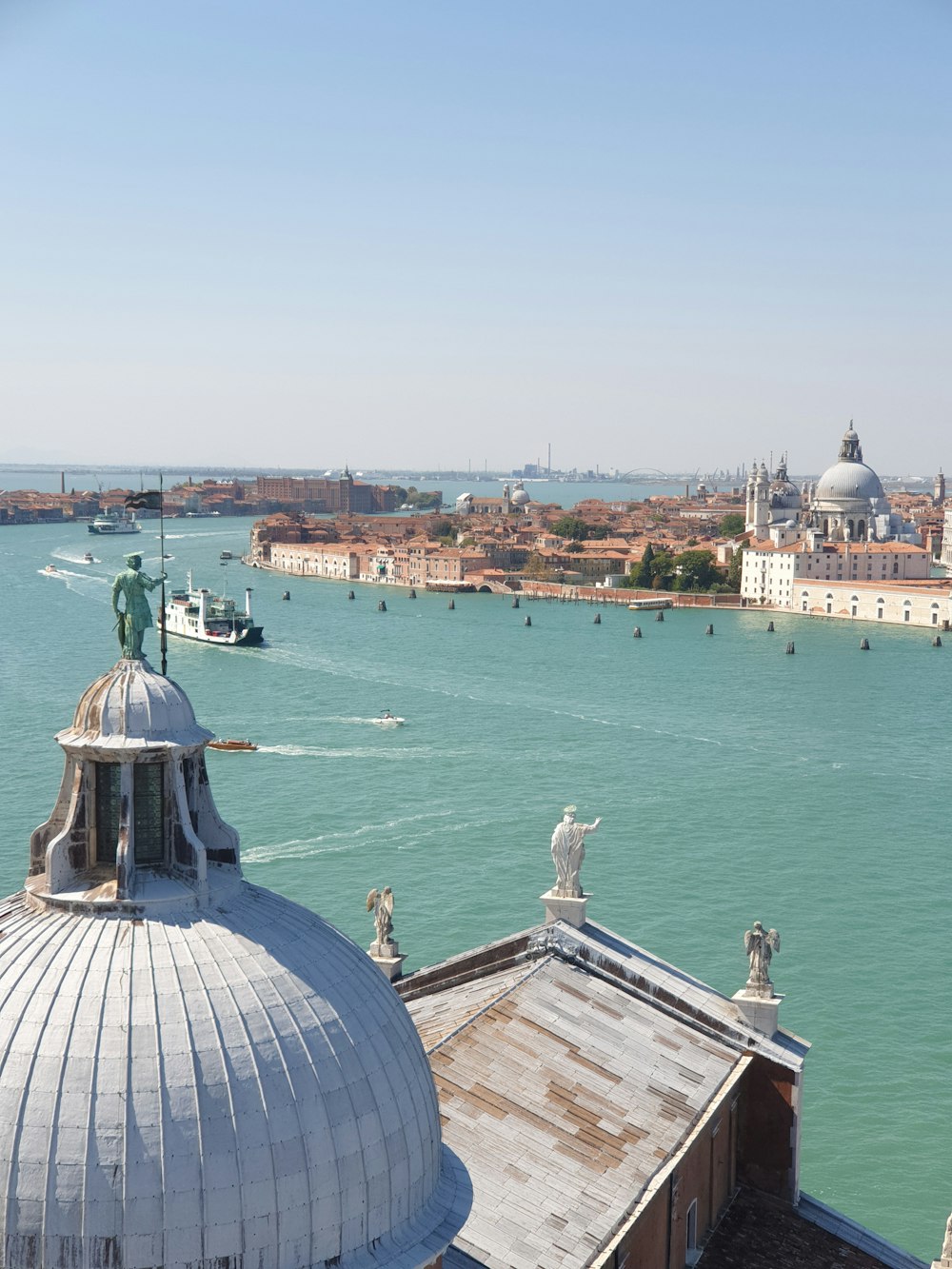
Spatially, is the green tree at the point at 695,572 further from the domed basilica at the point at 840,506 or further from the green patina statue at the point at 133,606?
the green patina statue at the point at 133,606

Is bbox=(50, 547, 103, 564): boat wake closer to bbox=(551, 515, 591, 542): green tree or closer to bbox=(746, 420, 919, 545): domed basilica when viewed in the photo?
bbox=(551, 515, 591, 542): green tree

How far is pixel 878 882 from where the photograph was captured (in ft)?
78.8

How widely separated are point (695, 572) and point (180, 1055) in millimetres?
80021

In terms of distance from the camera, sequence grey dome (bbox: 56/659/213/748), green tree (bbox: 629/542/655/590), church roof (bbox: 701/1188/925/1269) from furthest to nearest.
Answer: green tree (bbox: 629/542/655/590) → church roof (bbox: 701/1188/925/1269) → grey dome (bbox: 56/659/213/748)

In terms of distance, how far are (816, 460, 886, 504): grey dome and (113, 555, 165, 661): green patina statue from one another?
95.5 meters

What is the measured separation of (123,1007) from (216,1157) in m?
0.60

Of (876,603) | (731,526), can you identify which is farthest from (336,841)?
(731,526)

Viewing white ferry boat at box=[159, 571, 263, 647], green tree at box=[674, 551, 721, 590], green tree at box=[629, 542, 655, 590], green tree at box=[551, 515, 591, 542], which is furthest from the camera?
green tree at box=[551, 515, 591, 542]

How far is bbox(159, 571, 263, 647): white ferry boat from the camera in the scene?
179 ft

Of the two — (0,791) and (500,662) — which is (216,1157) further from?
(500,662)

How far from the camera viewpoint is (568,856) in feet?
34.3

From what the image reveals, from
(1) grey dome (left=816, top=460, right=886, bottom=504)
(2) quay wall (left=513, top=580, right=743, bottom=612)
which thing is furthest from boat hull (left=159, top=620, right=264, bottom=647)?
(1) grey dome (left=816, top=460, right=886, bottom=504)

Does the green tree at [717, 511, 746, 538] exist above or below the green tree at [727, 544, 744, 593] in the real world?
above

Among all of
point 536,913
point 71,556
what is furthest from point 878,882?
point 71,556
